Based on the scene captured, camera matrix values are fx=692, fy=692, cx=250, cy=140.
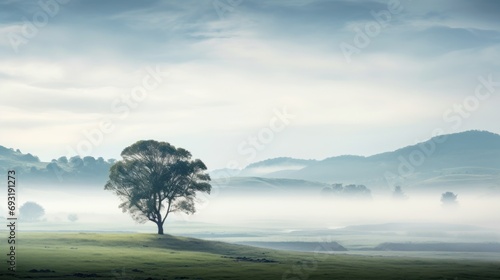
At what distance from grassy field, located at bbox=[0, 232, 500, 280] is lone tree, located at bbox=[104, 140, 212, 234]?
10.6m

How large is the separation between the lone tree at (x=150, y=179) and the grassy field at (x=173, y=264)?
10.6 meters

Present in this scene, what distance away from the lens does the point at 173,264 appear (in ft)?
353

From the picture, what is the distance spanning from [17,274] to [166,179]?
74.4m

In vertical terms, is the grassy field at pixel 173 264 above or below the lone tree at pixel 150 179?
below

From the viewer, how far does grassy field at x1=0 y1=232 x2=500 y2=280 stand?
305ft

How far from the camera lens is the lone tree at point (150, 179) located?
15738cm

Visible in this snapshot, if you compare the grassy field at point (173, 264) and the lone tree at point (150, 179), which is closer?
the grassy field at point (173, 264)

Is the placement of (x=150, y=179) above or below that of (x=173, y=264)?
above

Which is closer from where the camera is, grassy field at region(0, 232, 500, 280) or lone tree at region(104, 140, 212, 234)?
grassy field at region(0, 232, 500, 280)

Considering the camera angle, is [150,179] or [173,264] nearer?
[173,264]

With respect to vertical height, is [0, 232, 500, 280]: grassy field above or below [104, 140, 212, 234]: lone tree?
below

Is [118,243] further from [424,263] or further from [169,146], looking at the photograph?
[424,263]

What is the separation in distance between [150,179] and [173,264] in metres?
52.6

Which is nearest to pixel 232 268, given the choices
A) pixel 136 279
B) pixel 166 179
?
pixel 136 279
